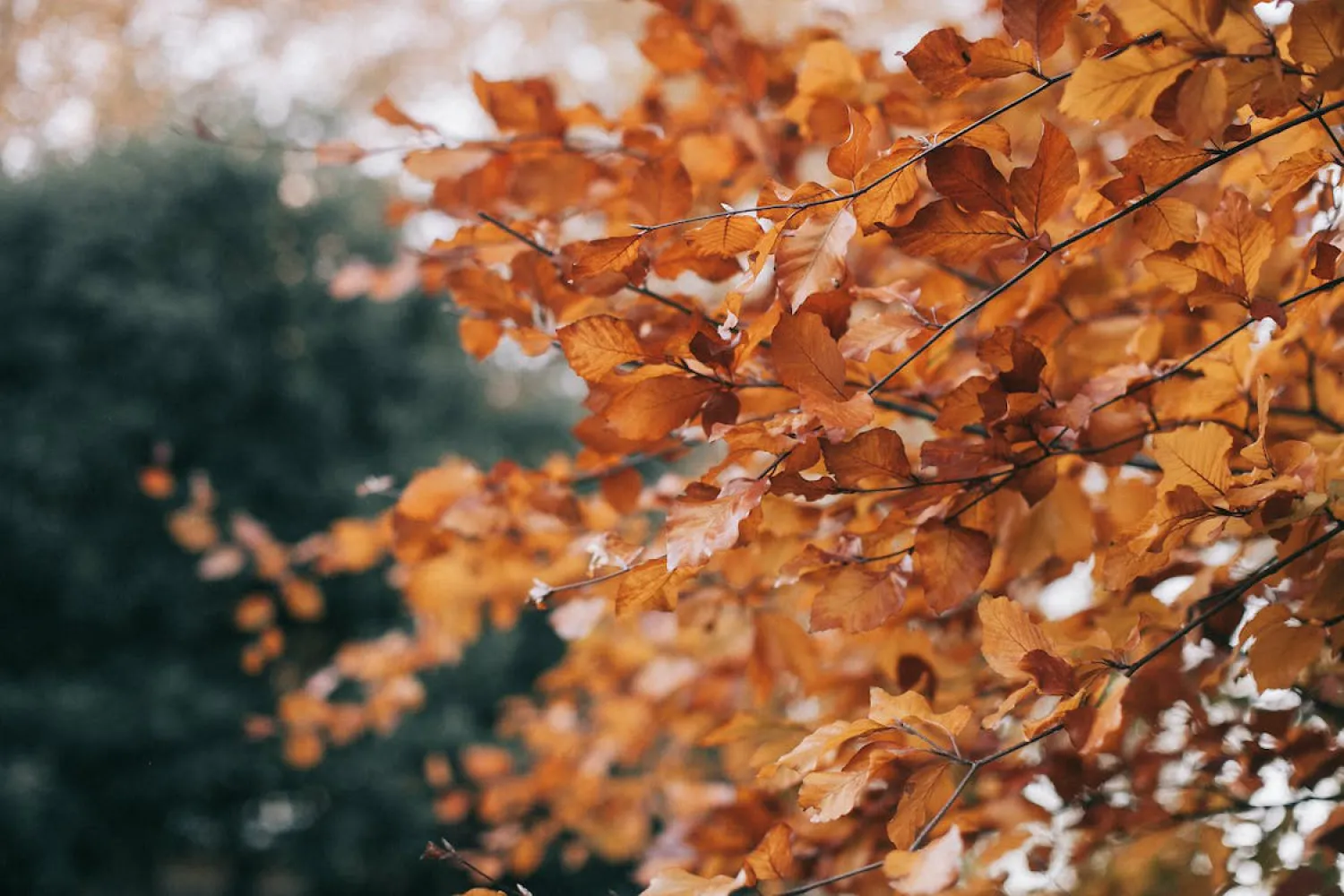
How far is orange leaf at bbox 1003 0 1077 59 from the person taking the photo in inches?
25.3

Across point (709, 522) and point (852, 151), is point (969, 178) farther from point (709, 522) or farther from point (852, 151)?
point (709, 522)

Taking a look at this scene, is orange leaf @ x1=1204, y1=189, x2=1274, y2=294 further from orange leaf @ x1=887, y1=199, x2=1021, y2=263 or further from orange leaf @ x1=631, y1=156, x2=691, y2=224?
orange leaf @ x1=631, y1=156, x2=691, y2=224

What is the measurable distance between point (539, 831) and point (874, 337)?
2013mm

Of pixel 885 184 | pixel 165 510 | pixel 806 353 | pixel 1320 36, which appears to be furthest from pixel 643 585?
pixel 165 510

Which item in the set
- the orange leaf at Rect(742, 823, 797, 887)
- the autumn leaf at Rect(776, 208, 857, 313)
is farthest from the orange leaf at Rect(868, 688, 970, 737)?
the autumn leaf at Rect(776, 208, 857, 313)

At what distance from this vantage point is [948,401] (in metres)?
0.77

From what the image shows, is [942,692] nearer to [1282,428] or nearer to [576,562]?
[1282,428]

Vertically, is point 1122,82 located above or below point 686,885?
above

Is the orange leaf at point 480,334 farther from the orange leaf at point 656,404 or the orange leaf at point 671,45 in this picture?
the orange leaf at point 671,45

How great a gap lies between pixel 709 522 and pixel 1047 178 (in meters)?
0.33

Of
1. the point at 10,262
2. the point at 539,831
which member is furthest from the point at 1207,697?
the point at 10,262

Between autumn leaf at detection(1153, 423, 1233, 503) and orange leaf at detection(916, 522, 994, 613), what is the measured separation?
145 mm

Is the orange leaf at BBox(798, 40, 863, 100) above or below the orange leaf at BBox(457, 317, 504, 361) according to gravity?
above

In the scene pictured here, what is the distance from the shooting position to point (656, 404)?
0.74m
